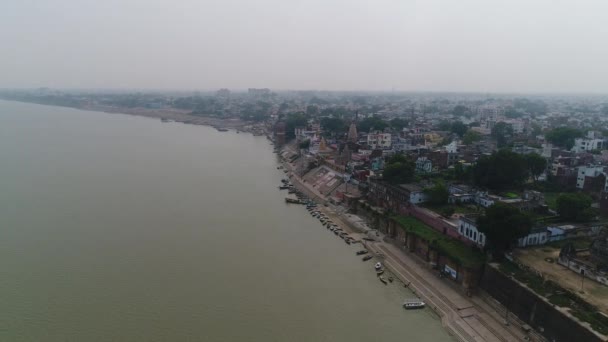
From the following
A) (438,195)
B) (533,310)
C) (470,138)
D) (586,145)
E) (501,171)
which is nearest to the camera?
(533,310)

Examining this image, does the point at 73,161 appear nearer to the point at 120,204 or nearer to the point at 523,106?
the point at 120,204

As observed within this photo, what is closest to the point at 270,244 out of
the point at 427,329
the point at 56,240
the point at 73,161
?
the point at 427,329

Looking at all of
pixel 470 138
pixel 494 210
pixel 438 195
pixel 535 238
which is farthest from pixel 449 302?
pixel 470 138

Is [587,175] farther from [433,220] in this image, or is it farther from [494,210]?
[494,210]

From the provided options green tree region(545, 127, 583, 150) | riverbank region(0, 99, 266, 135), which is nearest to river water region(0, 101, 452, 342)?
green tree region(545, 127, 583, 150)

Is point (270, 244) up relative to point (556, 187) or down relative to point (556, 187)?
down

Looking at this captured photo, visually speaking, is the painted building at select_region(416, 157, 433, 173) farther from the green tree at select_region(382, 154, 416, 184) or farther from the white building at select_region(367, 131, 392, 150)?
the white building at select_region(367, 131, 392, 150)
